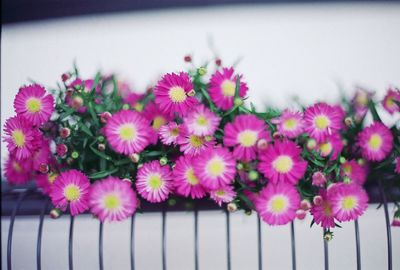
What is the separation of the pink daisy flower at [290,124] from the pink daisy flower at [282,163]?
2 centimetres

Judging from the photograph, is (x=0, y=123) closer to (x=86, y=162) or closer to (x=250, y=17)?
(x=86, y=162)

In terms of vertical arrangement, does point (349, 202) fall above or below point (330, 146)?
below

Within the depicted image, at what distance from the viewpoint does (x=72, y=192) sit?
628 millimetres

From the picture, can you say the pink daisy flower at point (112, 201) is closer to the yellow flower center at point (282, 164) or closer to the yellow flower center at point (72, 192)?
the yellow flower center at point (72, 192)

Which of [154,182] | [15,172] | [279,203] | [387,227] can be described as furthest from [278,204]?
[15,172]

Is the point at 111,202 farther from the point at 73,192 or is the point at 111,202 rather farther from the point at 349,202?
the point at 349,202

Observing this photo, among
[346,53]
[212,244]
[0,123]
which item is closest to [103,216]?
[0,123]

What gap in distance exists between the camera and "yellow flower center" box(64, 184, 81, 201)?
0.63 meters

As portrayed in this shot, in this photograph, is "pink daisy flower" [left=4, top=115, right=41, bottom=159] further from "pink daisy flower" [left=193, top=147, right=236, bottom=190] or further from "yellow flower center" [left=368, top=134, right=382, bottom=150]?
"yellow flower center" [left=368, top=134, right=382, bottom=150]

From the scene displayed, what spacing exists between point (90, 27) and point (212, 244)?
0.88 m

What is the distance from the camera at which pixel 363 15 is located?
1.22 metres

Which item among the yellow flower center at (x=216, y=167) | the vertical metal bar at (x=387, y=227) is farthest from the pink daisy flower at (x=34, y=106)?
the vertical metal bar at (x=387, y=227)

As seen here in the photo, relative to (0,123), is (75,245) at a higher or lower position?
lower

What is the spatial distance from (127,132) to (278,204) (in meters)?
0.31
